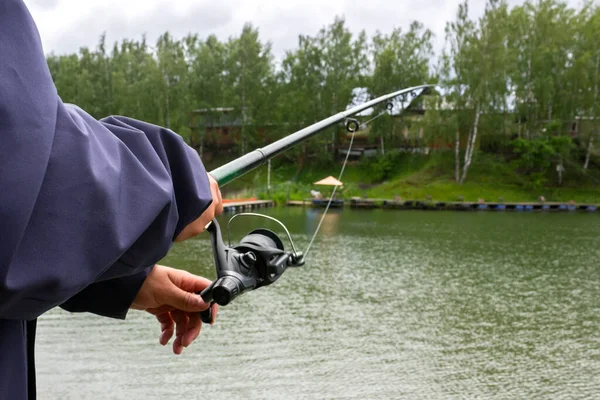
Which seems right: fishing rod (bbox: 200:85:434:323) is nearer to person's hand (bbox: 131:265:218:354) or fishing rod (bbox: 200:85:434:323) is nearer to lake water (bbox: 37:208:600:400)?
person's hand (bbox: 131:265:218:354)

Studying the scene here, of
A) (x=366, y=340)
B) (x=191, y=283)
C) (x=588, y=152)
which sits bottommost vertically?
(x=366, y=340)

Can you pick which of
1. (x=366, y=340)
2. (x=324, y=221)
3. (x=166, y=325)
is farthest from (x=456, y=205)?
(x=166, y=325)

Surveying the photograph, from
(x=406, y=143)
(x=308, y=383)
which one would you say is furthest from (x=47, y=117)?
(x=406, y=143)

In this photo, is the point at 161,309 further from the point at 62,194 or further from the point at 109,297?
the point at 62,194

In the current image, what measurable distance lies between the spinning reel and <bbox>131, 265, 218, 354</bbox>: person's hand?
0.11 feet

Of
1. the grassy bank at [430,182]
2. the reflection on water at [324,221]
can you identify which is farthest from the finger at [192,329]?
the grassy bank at [430,182]

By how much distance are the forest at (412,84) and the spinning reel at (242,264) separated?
29174 mm

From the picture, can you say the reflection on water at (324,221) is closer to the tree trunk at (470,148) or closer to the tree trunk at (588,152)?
the tree trunk at (470,148)

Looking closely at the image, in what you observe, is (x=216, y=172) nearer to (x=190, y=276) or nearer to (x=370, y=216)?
(x=190, y=276)

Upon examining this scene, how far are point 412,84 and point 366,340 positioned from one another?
90.7 feet

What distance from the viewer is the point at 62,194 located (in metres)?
0.57

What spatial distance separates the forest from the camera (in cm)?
2942

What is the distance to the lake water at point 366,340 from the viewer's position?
5.81 meters

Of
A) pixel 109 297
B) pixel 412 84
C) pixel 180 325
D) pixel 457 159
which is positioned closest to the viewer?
pixel 109 297
